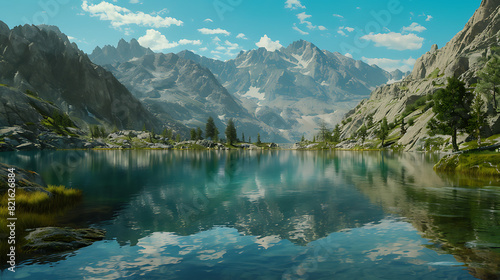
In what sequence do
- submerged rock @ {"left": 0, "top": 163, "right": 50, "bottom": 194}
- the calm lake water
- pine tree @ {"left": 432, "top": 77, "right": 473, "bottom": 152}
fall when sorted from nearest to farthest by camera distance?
the calm lake water
submerged rock @ {"left": 0, "top": 163, "right": 50, "bottom": 194}
pine tree @ {"left": 432, "top": 77, "right": 473, "bottom": 152}

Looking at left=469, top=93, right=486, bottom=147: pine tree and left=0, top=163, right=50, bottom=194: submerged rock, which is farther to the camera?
left=469, top=93, right=486, bottom=147: pine tree

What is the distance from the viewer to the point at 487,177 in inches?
1772

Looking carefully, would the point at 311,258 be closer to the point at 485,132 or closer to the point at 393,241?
the point at 393,241

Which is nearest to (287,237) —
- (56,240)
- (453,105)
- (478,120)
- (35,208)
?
(56,240)

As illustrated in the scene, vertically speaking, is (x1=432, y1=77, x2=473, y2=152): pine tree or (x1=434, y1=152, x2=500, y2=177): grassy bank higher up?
(x1=432, y1=77, x2=473, y2=152): pine tree

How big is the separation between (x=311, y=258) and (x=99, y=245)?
12634 millimetres

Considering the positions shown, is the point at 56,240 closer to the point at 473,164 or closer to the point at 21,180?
the point at 21,180

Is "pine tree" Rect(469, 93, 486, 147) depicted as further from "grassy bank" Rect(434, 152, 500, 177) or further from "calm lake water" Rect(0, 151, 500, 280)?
"calm lake water" Rect(0, 151, 500, 280)

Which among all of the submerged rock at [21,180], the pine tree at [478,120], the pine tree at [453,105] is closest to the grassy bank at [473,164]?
the pine tree at [453,105]

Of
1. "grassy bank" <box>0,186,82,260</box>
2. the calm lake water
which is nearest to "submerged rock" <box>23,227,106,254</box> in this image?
"grassy bank" <box>0,186,82,260</box>

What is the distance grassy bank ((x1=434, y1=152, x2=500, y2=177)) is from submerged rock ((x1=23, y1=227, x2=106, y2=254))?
179ft

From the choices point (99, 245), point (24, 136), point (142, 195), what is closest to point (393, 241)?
point (99, 245)

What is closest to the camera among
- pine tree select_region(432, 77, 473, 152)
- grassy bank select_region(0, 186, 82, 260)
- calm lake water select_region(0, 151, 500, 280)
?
calm lake water select_region(0, 151, 500, 280)

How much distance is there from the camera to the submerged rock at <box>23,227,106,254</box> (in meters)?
15.8
